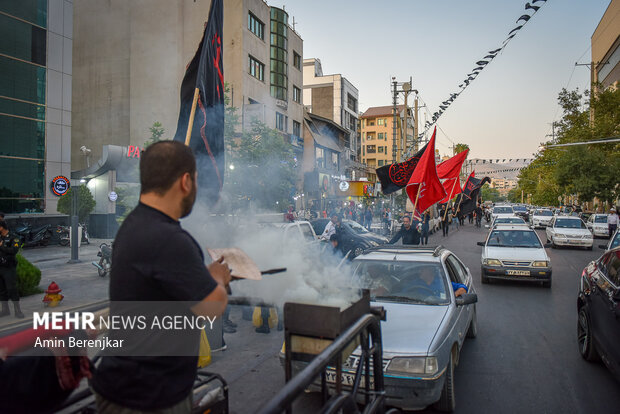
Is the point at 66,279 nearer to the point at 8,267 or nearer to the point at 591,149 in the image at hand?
the point at 8,267

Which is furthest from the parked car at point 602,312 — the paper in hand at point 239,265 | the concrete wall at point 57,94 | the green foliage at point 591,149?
the green foliage at point 591,149

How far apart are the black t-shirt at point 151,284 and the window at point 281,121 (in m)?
33.5

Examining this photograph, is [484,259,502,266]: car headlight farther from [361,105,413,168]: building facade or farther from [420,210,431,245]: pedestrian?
[361,105,413,168]: building facade

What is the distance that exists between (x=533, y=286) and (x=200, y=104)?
30.9 ft

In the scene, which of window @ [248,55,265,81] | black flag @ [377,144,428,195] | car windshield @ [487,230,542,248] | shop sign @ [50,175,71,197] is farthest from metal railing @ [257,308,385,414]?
window @ [248,55,265,81]

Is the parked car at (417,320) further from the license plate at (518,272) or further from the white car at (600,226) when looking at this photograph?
A: the white car at (600,226)

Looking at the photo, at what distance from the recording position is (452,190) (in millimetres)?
16734

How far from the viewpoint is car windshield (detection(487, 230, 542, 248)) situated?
11.1 metres

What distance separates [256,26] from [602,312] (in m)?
32.3

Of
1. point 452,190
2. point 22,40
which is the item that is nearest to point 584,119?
point 452,190

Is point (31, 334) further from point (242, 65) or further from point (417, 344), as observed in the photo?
point (242, 65)

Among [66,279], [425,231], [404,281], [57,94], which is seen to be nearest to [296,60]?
[57,94]

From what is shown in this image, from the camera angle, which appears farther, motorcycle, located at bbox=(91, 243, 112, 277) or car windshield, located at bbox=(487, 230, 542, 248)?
motorcycle, located at bbox=(91, 243, 112, 277)

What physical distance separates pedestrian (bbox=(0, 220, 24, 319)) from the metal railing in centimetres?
711
